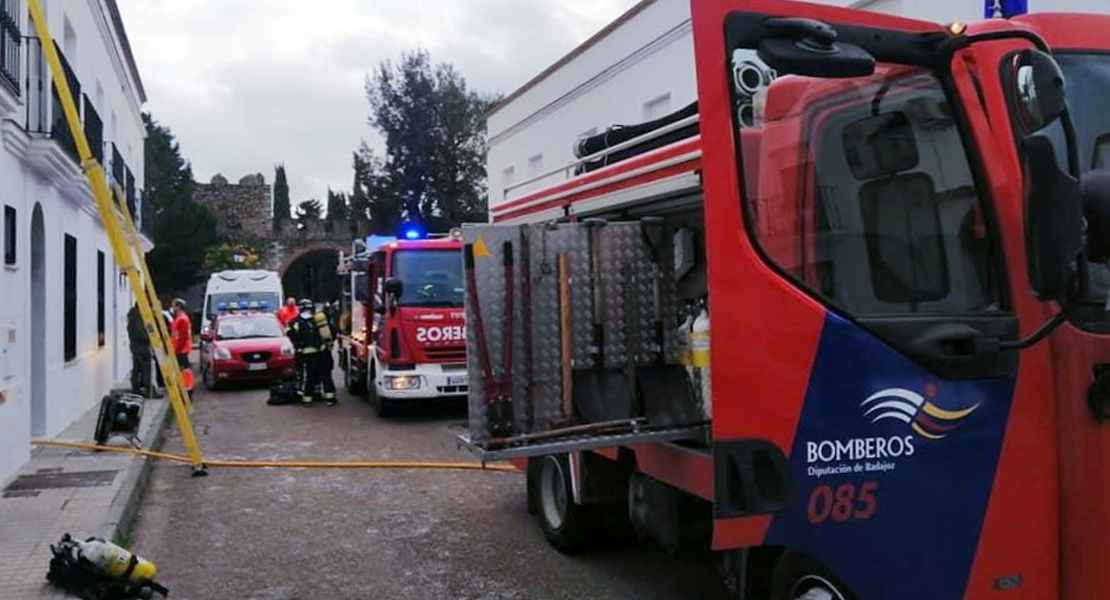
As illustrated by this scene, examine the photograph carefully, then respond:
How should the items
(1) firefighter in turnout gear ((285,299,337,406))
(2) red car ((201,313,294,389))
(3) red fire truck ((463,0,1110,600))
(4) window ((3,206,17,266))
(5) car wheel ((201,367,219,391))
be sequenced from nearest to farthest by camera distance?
(3) red fire truck ((463,0,1110,600)) < (4) window ((3,206,17,266)) < (1) firefighter in turnout gear ((285,299,337,406)) < (2) red car ((201,313,294,389)) < (5) car wheel ((201,367,219,391))

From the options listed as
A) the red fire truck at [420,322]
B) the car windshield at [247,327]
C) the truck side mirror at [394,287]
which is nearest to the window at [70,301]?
the red fire truck at [420,322]

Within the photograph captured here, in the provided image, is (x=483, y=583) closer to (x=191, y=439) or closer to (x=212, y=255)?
(x=191, y=439)

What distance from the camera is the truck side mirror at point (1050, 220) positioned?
2.52 meters

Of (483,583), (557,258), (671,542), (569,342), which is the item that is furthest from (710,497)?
(483,583)

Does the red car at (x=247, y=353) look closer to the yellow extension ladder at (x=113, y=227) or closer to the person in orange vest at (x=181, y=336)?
the person in orange vest at (x=181, y=336)

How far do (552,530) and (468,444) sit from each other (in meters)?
2.37

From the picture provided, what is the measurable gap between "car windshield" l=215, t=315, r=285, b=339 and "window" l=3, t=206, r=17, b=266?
9.52m

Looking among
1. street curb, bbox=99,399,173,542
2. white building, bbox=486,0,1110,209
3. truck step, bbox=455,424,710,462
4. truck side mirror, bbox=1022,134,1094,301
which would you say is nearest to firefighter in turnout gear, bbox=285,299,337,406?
white building, bbox=486,0,1110,209

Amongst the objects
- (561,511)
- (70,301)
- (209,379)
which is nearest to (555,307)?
(561,511)

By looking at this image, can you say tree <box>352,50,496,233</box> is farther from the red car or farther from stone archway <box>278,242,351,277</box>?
the red car

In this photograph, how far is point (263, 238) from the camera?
135 ft

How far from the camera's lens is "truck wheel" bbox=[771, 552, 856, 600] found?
3107mm

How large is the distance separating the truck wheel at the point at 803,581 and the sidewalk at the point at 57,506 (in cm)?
405

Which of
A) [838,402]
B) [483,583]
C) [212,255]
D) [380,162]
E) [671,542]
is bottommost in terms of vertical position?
[483,583]
